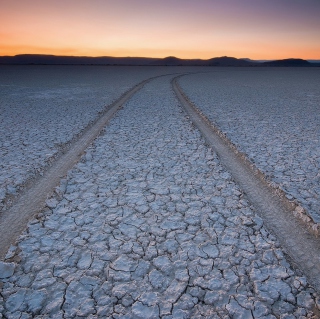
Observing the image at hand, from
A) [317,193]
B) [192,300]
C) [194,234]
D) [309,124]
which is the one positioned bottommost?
[192,300]

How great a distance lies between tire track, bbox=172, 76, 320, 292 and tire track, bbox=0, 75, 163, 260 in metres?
2.61

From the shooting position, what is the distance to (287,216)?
108 inches

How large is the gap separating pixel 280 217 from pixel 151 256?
60.8 inches

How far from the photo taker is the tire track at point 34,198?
8.18ft

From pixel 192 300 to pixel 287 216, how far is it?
157 centimetres

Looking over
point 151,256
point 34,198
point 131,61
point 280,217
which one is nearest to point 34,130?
point 34,198

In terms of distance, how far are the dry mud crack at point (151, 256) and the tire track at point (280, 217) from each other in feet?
0.30

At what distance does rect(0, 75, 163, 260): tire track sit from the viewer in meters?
Result: 2.49

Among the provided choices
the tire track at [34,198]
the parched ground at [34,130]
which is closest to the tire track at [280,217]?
the tire track at [34,198]

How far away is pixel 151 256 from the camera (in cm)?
222

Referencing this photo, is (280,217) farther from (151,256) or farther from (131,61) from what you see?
(131,61)

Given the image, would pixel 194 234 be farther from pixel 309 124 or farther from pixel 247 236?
pixel 309 124

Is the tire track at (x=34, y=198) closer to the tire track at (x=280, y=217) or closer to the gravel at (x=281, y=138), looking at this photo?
the tire track at (x=280, y=217)

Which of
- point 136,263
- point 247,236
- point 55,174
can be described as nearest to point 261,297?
point 247,236
